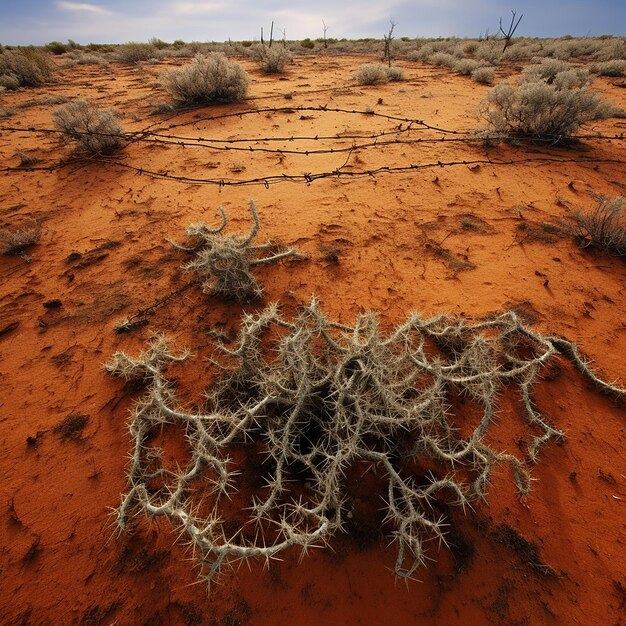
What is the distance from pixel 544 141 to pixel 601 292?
14.6 feet

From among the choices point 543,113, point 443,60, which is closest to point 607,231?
point 543,113

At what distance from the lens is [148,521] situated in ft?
6.48

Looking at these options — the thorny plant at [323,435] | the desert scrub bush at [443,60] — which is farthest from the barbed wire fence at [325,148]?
the desert scrub bush at [443,60]

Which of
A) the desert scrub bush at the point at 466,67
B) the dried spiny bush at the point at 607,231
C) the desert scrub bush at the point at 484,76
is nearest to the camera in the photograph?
the dried spiny bush at the point at 607,231

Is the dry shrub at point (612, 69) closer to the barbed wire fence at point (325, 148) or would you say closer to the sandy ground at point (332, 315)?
the barbed wire fence at point (325, 148)

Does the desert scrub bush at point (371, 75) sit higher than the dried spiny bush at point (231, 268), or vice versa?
the desert scrub bush at point (371, 75)

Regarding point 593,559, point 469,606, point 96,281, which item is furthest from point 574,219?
point 96,281

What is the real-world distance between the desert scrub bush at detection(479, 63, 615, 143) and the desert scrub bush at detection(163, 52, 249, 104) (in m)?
6.08

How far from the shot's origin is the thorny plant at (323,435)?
5.76 ft

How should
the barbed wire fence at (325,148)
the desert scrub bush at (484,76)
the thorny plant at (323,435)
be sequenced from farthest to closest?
the desert scrub bush at (484,76)
the barbed wire fence at (325,148)
the thorny plant at (323,435)

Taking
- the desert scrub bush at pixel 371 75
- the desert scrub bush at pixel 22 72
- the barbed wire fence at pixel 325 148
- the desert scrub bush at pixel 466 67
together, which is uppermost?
the desert scrub bush at pixel 466 67

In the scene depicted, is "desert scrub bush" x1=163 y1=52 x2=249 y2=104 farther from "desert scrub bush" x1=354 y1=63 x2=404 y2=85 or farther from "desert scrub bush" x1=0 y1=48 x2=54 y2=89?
"desert scrub bush" x1=0 y1=48 x2=54 y2=89

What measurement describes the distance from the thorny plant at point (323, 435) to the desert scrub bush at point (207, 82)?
8.29 metres

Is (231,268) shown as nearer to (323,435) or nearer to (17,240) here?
(323,435)
